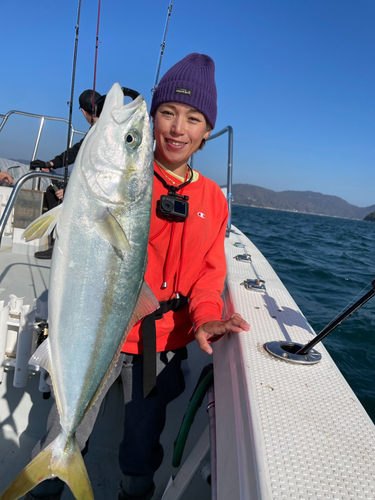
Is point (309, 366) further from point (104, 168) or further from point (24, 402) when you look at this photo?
point (24, 402)

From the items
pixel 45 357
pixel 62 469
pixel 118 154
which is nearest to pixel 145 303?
pixel 45 357

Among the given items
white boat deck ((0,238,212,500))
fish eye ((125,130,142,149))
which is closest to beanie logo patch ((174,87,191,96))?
fish eye ((125,130,142,149))

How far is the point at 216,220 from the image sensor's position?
6.62 ft

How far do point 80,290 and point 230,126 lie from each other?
3.67 metres

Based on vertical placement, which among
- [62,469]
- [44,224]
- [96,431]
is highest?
[44,224]

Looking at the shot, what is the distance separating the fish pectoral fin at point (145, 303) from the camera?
56.0 inches

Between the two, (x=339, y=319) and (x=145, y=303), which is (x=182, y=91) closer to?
(x=145, y=303)

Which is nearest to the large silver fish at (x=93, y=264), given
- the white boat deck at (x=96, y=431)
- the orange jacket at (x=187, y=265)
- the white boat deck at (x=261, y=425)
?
the orange jacket at (x=187, y=265)

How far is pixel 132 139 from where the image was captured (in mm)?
1305

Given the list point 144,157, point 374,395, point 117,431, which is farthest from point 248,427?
point 374,395

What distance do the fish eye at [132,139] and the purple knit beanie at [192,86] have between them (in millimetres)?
544

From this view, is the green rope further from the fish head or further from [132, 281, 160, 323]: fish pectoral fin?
the fish head

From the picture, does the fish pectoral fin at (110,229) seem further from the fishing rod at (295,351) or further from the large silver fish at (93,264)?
the fishing rod at (295,351)

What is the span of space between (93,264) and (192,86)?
1.09 m
